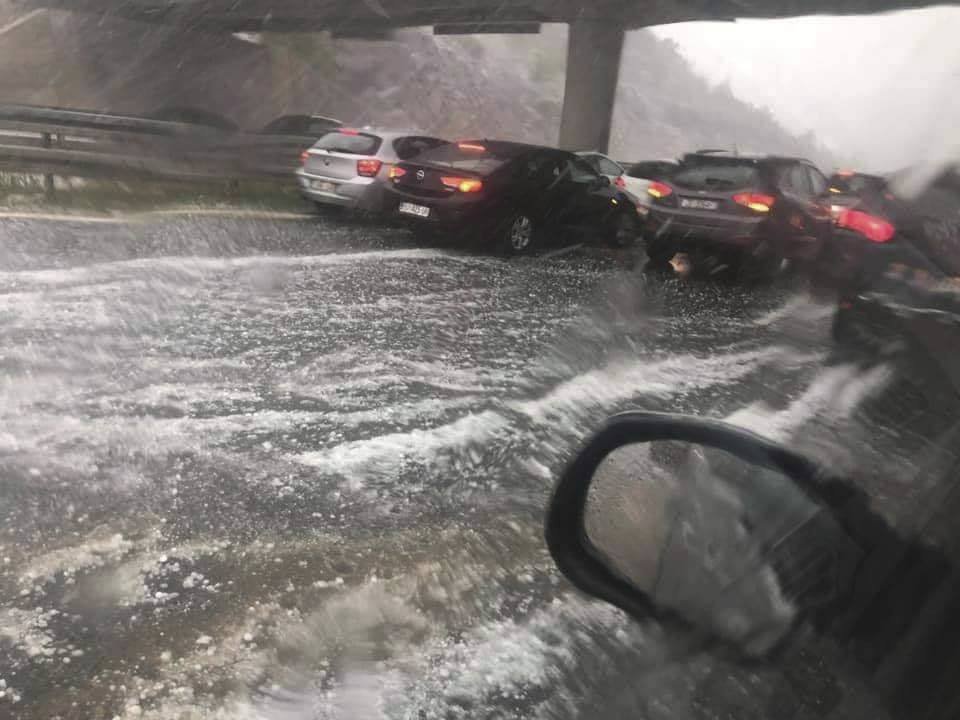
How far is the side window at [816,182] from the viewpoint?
5.71 meters

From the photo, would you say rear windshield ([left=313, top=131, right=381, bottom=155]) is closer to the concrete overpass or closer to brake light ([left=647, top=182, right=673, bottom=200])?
the concrete overpass

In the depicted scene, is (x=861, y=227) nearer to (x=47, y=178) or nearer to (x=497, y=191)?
(x=497, y=191)

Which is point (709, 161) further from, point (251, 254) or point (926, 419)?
point (251, 254)

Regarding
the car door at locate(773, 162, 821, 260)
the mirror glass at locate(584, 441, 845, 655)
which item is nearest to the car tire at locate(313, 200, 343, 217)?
the car door at locate(773, 162, 821, 260)

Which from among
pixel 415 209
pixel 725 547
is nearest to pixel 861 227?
pixel 725 547

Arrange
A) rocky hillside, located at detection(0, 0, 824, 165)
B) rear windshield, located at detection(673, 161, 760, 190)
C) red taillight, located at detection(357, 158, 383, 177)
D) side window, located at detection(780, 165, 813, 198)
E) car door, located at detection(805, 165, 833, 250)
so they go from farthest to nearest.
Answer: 1. red taillight, located at detection(357, 158, 383, 177)
2. rear windshield, located at detection(673, 161, 760, 190)
3. side window, located at detection(780, 165, 813, 198)
4. rocky hillside, located at detection(0, 0, 824, 165)
5. car door, located at detection(805, 165, 833, 250)

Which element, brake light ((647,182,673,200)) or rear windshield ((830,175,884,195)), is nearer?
rear windshield ((830,175,884,195))

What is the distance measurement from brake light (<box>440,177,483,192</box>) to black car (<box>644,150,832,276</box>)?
A: 7.04 ft

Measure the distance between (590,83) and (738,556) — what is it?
5836mm

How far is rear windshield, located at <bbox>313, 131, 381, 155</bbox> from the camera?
370 inches

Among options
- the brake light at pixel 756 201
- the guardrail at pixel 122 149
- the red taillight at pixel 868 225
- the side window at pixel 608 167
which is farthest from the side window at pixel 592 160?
the guardrail at pixel 122 149

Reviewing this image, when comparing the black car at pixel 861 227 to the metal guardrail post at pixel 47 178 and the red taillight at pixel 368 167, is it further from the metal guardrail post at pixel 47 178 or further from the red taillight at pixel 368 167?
the metal guardrail post at pixel 47 178

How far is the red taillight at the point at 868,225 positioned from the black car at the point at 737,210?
1.88 meters

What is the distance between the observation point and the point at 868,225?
14.6 ft
